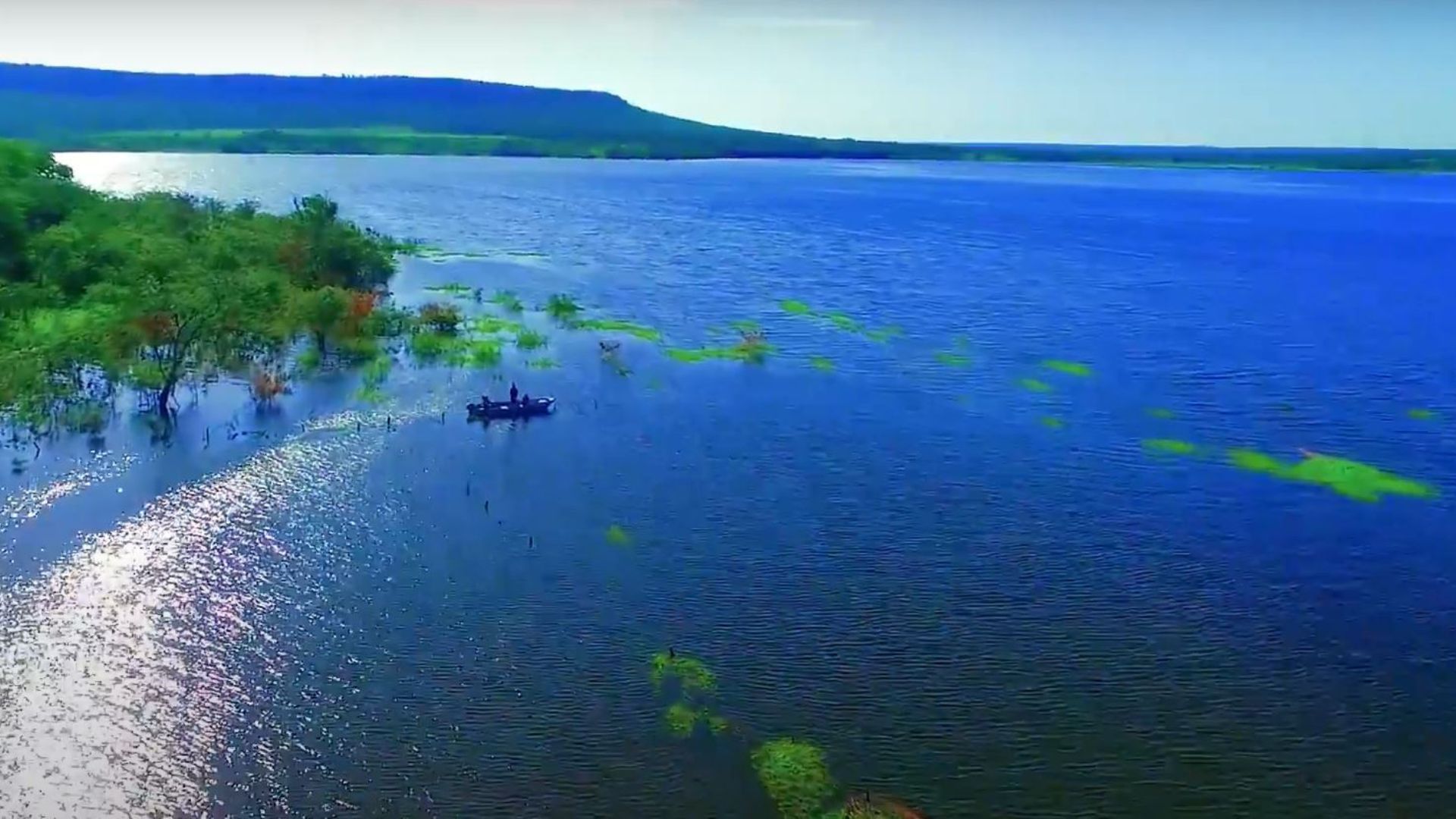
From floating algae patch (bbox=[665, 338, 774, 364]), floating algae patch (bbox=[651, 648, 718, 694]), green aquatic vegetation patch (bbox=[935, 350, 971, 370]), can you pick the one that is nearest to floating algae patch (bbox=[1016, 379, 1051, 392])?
green aquatic vegetation patch (bbox=[935, 350, 971, 370])

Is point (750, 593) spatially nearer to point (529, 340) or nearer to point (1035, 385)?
point (1035, 385)

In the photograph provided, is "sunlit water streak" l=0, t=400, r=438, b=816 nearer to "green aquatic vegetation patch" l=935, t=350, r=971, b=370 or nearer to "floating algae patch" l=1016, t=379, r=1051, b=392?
"floating algae patch" l=1016, t=379, r=1051, b=392

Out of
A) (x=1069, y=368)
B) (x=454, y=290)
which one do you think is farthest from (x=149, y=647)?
(x=454, y=290)

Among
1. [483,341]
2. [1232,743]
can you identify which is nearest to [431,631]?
[1232,743]

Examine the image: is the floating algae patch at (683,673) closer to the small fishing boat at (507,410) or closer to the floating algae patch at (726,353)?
the small fishing boat at (507,410)

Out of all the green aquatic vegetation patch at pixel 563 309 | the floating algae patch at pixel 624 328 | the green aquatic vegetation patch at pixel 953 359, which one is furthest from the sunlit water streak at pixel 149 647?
the green aquatic vegetation patch at pixel 953 359

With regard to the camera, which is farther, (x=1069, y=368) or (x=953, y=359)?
(x=953, y=359)
